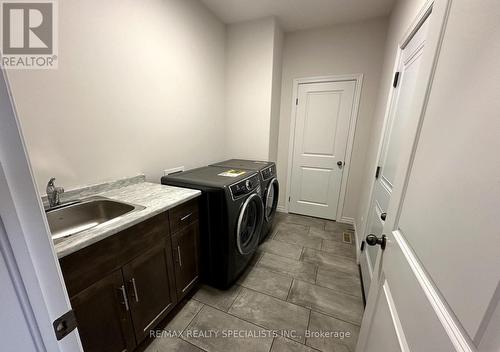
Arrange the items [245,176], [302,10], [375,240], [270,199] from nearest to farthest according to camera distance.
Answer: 1. [375,240]
2. [245,176]
3. [302,10]
4. [270,199]

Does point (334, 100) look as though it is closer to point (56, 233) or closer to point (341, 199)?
point (341, 199)

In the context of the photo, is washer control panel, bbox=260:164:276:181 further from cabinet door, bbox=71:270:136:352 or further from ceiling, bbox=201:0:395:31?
ceiling, bbox=201:0:395:31

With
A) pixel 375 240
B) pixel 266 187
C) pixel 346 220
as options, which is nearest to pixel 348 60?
pixel 266 187

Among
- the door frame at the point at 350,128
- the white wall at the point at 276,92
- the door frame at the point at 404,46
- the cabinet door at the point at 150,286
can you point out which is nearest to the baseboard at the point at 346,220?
the door frame at the point at 350,128

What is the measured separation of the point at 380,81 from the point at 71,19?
296 cm

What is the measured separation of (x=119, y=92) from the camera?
151 cm

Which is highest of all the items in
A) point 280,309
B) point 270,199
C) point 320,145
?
point 320,145

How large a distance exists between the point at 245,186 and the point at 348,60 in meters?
2.21

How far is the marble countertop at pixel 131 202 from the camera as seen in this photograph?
0.84m

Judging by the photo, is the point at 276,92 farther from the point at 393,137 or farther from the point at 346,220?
the point at 346,220

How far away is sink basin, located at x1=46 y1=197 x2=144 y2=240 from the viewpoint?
47.4 inches

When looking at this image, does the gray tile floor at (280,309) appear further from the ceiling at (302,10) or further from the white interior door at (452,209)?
the ceiling at (302,10)

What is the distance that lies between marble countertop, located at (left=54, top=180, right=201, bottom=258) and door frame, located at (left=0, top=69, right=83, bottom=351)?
0.47 m

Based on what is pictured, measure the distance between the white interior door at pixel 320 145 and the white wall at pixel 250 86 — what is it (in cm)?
62
